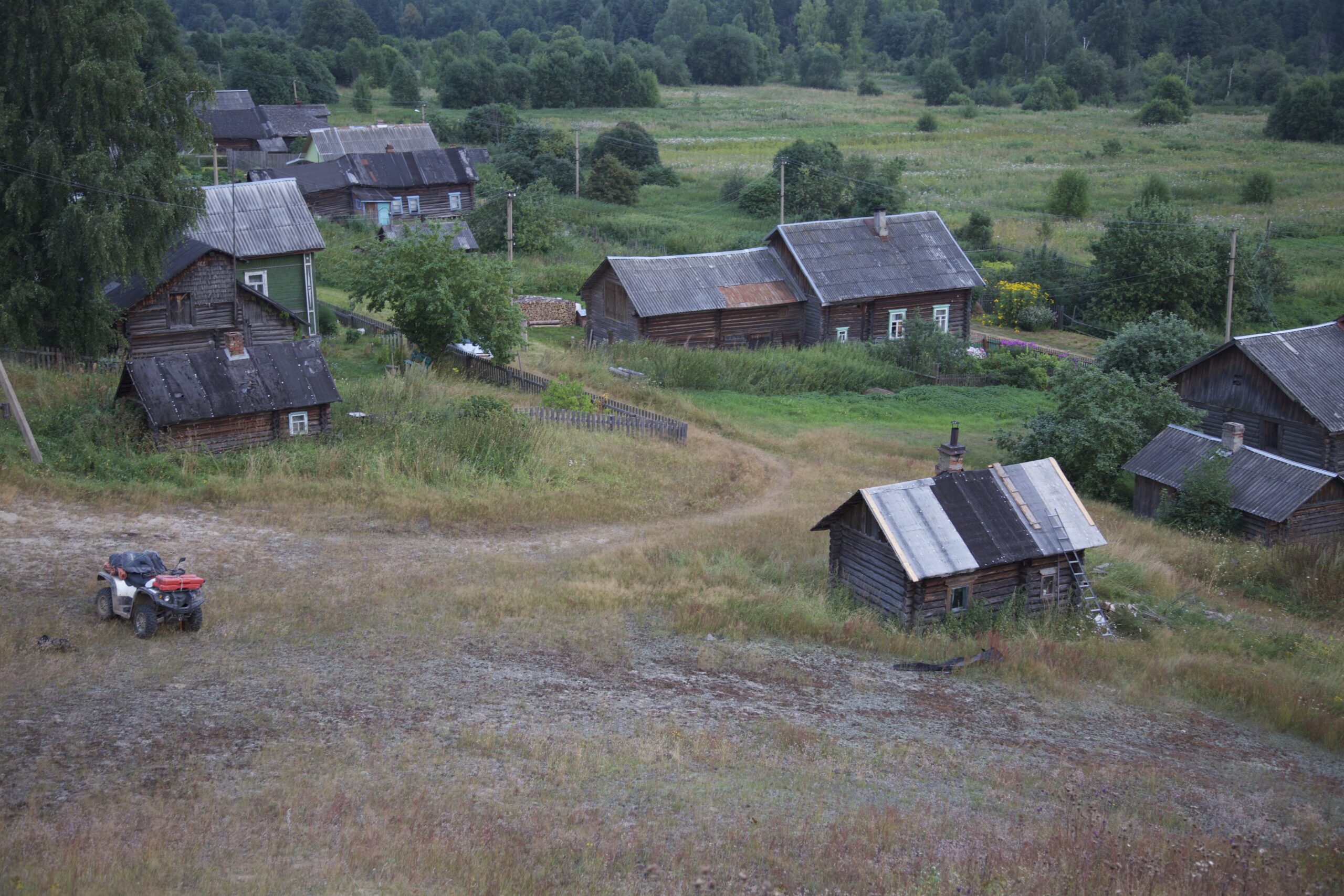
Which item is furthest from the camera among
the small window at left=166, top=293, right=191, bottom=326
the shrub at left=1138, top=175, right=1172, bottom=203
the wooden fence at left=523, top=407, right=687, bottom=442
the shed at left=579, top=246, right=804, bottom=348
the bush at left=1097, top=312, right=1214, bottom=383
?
the shrub at left=1138, top=175, right=1172, bottom=203

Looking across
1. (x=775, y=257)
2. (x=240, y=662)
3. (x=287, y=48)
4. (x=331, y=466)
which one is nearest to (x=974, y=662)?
(x=240, y=662)

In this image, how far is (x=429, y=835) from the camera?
12.3m

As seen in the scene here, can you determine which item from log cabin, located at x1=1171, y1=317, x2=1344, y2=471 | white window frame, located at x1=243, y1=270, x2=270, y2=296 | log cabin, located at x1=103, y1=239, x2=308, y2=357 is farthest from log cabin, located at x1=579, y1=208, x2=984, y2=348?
log cabin, located at x1=1171, y1=317, x2=1344, y2=471

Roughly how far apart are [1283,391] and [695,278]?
20463 mm

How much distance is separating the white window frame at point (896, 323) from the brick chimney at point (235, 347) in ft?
83.6

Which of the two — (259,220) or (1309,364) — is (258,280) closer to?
(259,220)

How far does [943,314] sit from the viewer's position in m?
46.1

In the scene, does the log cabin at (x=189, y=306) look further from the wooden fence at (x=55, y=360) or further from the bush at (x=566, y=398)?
the bush at (x=566, y=398)

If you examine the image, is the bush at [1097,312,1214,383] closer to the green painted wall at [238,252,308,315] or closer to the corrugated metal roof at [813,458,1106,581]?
the corrugated metal roof at [813,458,1106,581]

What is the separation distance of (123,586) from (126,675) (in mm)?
2126

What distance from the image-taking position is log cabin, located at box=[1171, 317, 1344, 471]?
3012cm

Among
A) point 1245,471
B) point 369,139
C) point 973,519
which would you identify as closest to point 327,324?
point 973,519

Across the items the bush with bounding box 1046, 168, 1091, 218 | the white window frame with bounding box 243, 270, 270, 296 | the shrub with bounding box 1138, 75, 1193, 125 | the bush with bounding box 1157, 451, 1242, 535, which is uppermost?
the shrub with bounding box 1138, 75, 1193, 125

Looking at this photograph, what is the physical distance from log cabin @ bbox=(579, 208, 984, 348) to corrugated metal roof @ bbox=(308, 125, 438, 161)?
25334mm
